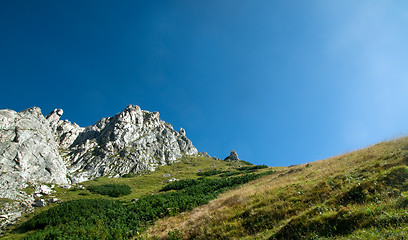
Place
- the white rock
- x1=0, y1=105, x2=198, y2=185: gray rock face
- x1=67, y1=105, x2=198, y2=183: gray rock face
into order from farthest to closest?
x1=67, y1=105, x2=198, y2=183: gray rock face, x1=0, y1=105, x2=198, y2=185: gray rock face, the white rock

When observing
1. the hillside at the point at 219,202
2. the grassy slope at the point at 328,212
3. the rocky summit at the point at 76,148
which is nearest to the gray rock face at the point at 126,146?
the rocky summit at the point at 76,148

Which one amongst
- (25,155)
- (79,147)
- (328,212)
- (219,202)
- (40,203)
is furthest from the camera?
(79,147)

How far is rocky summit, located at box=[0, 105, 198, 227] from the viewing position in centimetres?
6033

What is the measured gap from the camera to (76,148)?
119 m

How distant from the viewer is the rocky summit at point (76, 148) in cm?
6033

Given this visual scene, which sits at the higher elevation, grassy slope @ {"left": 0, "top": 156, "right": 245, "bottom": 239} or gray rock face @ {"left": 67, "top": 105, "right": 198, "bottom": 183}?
gray rock face @ {"left": 67, "top": 105, "right": 198, "bottom": 183}

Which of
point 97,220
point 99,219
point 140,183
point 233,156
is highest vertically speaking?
point 233,156

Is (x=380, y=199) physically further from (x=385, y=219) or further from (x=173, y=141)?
(x=173, y=141)

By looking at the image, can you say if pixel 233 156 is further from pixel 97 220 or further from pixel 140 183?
pixel 97 220

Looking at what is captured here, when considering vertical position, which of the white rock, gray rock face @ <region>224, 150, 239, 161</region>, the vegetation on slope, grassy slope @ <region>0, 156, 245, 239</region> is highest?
gray rock face @ <region>224, 150, 239, 161</region>

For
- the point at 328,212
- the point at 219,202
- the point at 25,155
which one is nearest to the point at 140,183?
the point at 25,155

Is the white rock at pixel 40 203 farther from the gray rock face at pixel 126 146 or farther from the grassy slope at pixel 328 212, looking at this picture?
the grassy slope at pixel 328 212

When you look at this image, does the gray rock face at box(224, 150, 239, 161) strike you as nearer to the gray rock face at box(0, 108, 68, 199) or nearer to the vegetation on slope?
the gray rock face at box(0, 108, 68, 199)

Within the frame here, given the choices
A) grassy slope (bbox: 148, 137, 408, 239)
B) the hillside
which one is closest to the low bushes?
the hillside
